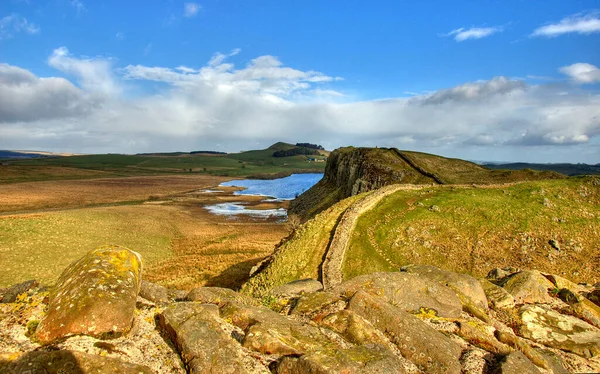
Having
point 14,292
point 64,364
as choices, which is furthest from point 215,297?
point 14,292

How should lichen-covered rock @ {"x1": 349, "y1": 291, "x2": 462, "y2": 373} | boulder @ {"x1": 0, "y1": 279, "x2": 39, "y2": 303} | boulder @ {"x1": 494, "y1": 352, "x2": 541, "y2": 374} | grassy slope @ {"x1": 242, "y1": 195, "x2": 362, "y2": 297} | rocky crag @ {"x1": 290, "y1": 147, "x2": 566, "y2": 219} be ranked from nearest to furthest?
1. boulder @ {"x1": 494, "y1": 352, "x2": 541, "y2": 374}
2. lichen-covered rock @ {"x1": 349, "y1": 291, "x2": 462, "y2": 373}
3. boulder @ {"x1": 0, "y1": 279, "x2": 39, "y2": 303}
4. grassy slope @ {"x1": 242, "y1": 195, "x2": 362, "y2": 297}
5. rocky crag @ {"x1": 290, "y1": 147, "x2": 566, "y2": 219}

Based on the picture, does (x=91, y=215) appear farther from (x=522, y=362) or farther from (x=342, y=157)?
(x=522, y=362)

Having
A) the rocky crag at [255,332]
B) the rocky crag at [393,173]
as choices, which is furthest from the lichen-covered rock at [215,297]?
the rocky crag at [393,173]

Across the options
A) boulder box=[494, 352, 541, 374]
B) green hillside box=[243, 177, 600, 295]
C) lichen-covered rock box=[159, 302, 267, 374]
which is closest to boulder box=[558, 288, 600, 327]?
boulder box=[494, 352, 541, 374]

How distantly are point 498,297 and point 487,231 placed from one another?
753 inches

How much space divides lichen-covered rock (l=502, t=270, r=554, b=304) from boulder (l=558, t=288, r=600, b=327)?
667 mm

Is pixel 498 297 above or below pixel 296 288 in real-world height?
below

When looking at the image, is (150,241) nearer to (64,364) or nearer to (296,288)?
(296,288)

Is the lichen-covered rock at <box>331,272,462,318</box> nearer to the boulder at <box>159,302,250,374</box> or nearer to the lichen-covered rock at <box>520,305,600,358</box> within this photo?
the lichen-covered rock at <box>520,305,600,358</box>

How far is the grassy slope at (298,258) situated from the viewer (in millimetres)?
24438

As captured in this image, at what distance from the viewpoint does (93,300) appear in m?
7.20

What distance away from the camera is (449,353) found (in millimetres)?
8180

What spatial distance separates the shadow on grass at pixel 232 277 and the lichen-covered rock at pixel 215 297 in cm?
2057

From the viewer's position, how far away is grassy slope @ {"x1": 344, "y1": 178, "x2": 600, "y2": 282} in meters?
27.9
